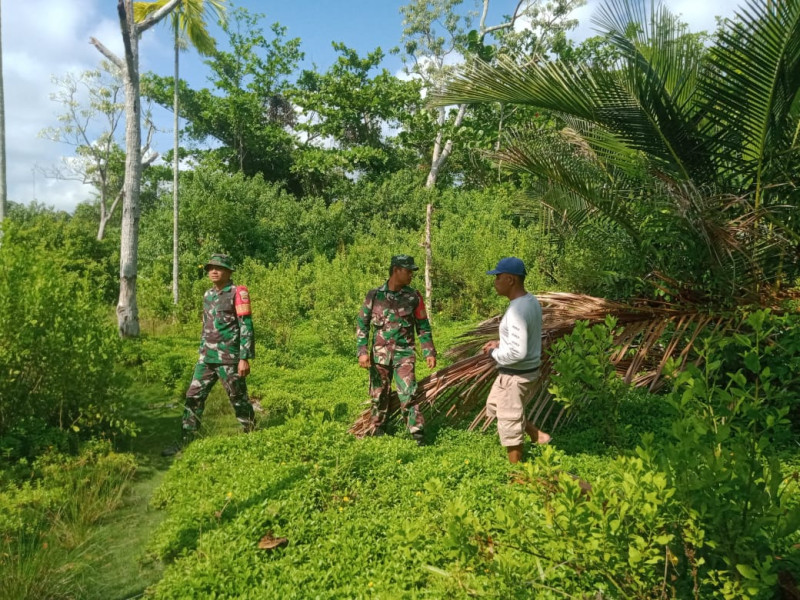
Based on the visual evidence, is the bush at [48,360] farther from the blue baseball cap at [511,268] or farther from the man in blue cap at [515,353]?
the blue baseball cap at [511,268]

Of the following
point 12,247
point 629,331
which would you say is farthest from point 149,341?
point 629,331

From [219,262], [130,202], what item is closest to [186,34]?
[130,202]

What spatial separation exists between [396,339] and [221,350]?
1.76 metres

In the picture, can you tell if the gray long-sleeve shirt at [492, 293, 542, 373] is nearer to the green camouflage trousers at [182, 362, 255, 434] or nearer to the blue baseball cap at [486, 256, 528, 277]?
the blue baseball cap at [486, 256, 528, 277]


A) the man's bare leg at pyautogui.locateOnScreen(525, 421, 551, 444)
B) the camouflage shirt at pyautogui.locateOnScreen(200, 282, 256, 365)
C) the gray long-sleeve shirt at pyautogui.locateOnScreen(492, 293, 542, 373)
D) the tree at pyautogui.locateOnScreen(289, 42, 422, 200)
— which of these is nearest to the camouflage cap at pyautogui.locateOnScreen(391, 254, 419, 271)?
the gray long-sleeve shirt at pyautogui.locateOnScreen(492, 293, 542, 373)

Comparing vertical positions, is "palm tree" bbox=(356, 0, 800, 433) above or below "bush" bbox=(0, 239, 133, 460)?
above

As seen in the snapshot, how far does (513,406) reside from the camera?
4078 millimetres

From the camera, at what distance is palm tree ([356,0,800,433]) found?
4352 millimetres

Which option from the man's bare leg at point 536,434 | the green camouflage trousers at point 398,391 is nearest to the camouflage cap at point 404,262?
the green camouflage trousers at point 398,391

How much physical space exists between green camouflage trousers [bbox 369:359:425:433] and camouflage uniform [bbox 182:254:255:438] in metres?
1.26

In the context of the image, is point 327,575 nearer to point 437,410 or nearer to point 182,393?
point 437,410

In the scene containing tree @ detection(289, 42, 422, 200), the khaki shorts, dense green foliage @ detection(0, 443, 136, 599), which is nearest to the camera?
dense green foliage @ detection(0, 443, 136, 599)

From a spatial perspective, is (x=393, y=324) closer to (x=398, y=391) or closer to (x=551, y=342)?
(x=398, y=391)

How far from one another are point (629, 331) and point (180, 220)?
15139 mm
